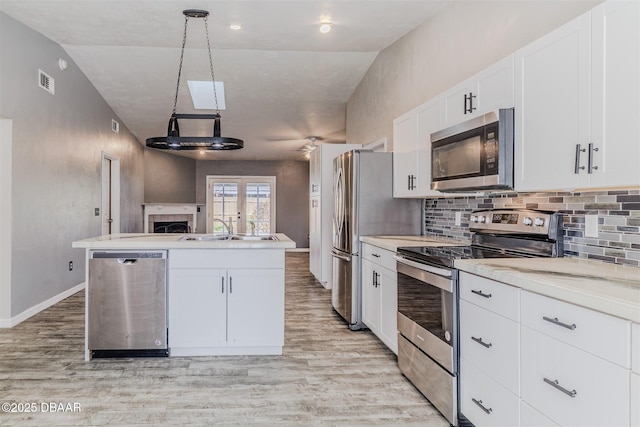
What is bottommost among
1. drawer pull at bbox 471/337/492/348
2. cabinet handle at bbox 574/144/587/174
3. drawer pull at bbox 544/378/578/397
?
drawer pull at bbox 544/378/578/397

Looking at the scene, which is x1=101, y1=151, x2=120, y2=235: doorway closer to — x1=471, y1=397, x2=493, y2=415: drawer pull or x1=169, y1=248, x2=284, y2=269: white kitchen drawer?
x1=169, y1=248, x2=284, y2=269: white kitchen drawer

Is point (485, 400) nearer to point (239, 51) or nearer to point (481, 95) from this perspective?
point (481, 95)

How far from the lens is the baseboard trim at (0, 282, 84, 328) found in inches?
161

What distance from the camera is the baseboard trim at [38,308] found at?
4.08 metres

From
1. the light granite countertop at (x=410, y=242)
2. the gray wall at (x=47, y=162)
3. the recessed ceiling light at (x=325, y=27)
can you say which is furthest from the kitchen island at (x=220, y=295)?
the recessed ceiling light at (x=325, y=27)

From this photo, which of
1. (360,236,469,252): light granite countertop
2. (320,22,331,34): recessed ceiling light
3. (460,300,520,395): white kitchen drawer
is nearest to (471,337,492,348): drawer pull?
(460,300,520,395): white kitchen drawer

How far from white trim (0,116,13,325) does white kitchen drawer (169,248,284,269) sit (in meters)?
2.18

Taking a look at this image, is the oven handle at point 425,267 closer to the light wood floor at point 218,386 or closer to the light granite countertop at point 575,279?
the light granite countertop at point 575,279

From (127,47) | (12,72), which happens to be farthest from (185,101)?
(12,72)

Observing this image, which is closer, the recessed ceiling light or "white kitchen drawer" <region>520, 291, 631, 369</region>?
"white kitchen drawer" <region>520, 291, 631, 369</region>

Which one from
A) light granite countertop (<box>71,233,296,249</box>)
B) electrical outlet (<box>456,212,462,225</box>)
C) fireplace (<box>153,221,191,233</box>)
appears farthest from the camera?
fireplace (<box>153,221,191,233</box>)

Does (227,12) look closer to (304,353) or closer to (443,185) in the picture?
(443,185)

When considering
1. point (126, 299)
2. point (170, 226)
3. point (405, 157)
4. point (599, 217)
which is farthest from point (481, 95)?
point (170, 226)

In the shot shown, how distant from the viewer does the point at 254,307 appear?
3.25 meters
